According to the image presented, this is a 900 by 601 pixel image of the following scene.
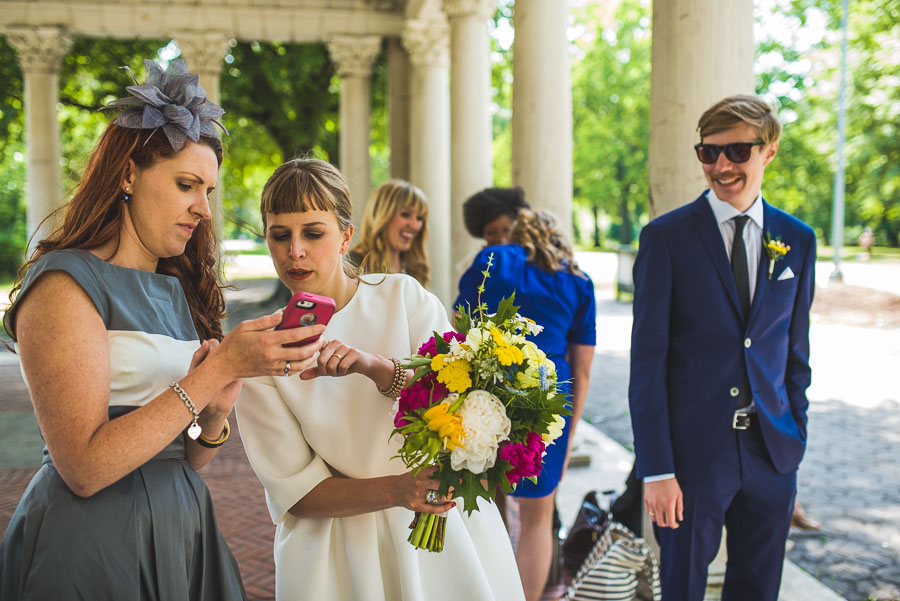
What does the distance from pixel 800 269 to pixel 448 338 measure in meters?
1.85

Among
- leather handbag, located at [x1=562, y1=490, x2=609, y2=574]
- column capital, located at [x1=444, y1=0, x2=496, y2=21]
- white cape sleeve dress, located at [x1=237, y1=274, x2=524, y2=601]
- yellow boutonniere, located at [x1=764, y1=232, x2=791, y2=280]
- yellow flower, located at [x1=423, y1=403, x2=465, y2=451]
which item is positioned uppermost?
column capital, located at [x1=444, y1=0, x2=496, y2=21]

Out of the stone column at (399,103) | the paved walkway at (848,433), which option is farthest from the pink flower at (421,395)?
the stone column at (399,103)

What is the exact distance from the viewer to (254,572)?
4625mm

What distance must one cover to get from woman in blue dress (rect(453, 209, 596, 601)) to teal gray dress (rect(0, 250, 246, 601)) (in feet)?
7.30

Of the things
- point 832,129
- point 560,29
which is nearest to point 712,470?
point 560,29

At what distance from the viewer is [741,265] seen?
9.91 feet

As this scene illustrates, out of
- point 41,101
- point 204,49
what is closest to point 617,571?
point 204,49

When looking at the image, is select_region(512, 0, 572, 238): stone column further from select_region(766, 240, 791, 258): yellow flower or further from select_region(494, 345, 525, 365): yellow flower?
select_region(494, 345, 525, 365): yellow flower

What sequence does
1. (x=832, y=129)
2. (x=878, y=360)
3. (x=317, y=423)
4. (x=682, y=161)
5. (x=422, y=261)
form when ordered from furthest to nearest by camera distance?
(x=832, y=129)
(x=878, y=360)
(x=422, y=261)
(x=682, y=161)
(x=317, y=423)

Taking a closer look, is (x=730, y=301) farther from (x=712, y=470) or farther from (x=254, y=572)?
(x=254, y=572)

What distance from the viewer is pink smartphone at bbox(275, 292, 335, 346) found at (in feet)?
5.73

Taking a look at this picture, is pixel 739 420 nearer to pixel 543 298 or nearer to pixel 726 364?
pixel 726 364

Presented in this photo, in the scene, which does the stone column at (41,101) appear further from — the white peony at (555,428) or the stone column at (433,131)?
the white peony at (555,428)

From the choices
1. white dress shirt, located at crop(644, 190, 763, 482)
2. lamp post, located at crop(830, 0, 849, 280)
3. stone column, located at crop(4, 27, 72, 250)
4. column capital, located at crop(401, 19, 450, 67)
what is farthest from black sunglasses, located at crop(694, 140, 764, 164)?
lamp post, located at crop(830, 0, 849, 280)
